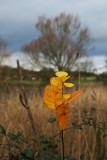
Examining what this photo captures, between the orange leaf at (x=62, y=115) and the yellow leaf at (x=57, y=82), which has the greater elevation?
the yellow leaf at (x=57, y=82)

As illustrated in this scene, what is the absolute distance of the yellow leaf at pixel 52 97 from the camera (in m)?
0.46

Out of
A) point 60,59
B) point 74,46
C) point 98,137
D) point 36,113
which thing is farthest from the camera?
point 74,46

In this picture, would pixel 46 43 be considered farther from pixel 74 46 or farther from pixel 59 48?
pixel 74 46

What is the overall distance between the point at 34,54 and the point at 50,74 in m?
11.8

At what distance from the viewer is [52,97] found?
1.53ft

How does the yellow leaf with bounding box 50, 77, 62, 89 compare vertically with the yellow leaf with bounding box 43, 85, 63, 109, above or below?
above

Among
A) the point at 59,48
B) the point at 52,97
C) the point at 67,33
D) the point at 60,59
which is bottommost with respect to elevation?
the point at 52,97

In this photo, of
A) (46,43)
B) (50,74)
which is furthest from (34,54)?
(50,74)

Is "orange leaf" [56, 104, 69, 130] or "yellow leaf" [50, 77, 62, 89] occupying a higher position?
"yellow leaf" [50, 77, 62, 89]

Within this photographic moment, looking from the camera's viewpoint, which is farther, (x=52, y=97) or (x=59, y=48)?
(x=59, y=48)

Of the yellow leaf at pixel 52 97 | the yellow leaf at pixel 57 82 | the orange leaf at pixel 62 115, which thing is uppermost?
the yellow leaf at pixel 57 82

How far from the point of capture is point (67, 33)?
1138 centimetres

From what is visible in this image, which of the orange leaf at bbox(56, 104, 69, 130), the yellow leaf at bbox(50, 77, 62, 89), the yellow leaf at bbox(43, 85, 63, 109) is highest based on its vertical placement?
the yellow leaf at bbox(50, 77, 62, 89)

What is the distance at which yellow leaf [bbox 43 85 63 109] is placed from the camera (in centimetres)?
46
